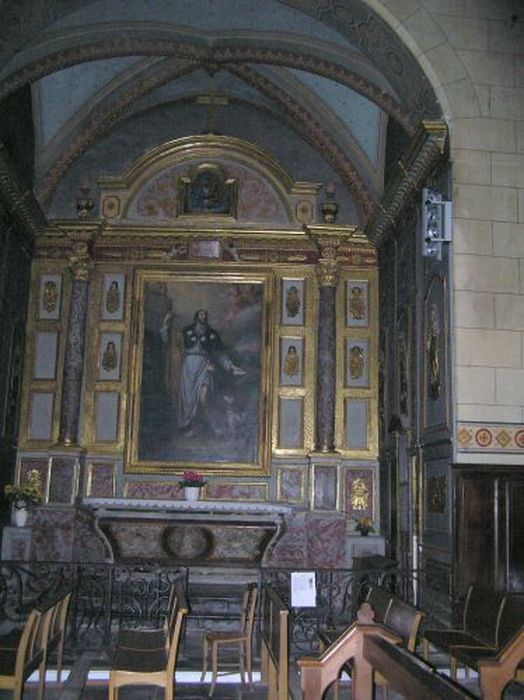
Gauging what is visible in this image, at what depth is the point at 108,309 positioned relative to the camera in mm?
13211

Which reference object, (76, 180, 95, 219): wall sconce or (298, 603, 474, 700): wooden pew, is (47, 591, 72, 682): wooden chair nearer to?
(298, 603, 474, 700): wooden pew

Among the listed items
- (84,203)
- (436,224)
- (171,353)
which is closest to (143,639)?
(436,224)

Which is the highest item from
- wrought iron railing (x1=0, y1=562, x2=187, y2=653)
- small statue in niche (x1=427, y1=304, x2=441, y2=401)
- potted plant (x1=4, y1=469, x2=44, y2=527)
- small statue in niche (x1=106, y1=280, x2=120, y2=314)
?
small statue in niche (x1=106, y1=280, x2=120, y2=314)

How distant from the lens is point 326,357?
1284 centimetres

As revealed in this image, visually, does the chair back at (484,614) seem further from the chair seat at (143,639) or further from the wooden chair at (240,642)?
the chair seat at (143,639)

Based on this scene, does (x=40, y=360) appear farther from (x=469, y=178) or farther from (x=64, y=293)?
(x=469, y=178)

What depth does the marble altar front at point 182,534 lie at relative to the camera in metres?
10.6

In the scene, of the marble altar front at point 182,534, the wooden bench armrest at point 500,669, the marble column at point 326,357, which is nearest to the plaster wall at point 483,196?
the marble altar front at point 182,534

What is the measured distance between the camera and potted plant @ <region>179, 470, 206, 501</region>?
11.4 m

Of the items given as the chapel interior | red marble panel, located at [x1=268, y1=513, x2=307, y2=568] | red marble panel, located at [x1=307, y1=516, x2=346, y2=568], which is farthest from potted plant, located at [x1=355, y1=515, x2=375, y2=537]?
red marble panel, located at [x1=268, y1=513, x2=307, y2=568]

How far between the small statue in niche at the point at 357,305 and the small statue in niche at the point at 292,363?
112cm

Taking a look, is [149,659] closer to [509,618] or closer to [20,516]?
[509,618]

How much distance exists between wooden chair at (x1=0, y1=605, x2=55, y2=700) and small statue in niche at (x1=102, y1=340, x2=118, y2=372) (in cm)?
694

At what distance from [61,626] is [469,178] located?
241 inches
